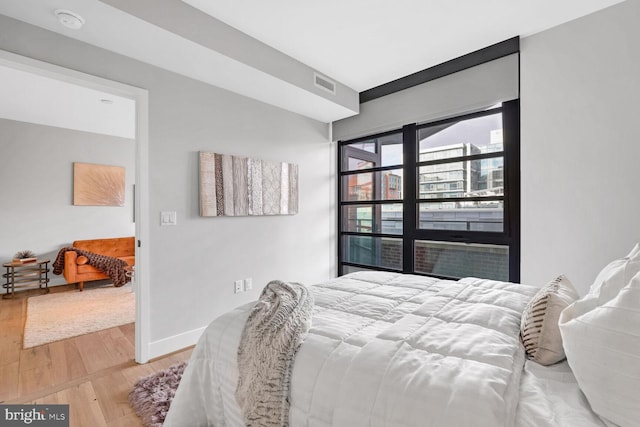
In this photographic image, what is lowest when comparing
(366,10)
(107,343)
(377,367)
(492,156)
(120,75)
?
(107,343)

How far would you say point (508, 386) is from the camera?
0.83 metres

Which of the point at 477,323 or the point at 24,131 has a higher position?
the point at 24,131

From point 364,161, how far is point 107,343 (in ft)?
11.1

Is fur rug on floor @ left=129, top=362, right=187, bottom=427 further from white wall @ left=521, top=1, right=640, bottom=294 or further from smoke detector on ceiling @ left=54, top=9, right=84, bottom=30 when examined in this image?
white wall @ left=521, top=1, right=640, bottom=294

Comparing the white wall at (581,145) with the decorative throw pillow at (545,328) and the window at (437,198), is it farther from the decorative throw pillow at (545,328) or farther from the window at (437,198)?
the decorative throw pillow at (545,328)

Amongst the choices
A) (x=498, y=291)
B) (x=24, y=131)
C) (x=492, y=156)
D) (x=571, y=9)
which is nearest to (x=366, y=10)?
(x=571, y=9)

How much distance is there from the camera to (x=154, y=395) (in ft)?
6.10

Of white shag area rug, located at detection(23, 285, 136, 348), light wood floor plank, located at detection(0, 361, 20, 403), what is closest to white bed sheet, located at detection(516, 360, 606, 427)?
light wood floor plank, located at detection(0, 361, 20, 403)

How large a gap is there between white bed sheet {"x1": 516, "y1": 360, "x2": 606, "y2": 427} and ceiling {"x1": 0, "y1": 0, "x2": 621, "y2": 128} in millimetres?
2308

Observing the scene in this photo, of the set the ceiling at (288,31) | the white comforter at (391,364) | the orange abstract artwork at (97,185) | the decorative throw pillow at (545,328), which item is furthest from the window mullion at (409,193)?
the orange abstract artwork at (97,185)

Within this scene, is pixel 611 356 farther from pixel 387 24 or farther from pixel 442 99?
pixel 442 99

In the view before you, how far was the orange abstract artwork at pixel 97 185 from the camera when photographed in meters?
4.93

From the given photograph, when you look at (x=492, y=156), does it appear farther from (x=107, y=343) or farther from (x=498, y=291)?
(x=107, y=343)

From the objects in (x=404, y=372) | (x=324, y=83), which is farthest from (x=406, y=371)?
(x=324, y=83)
